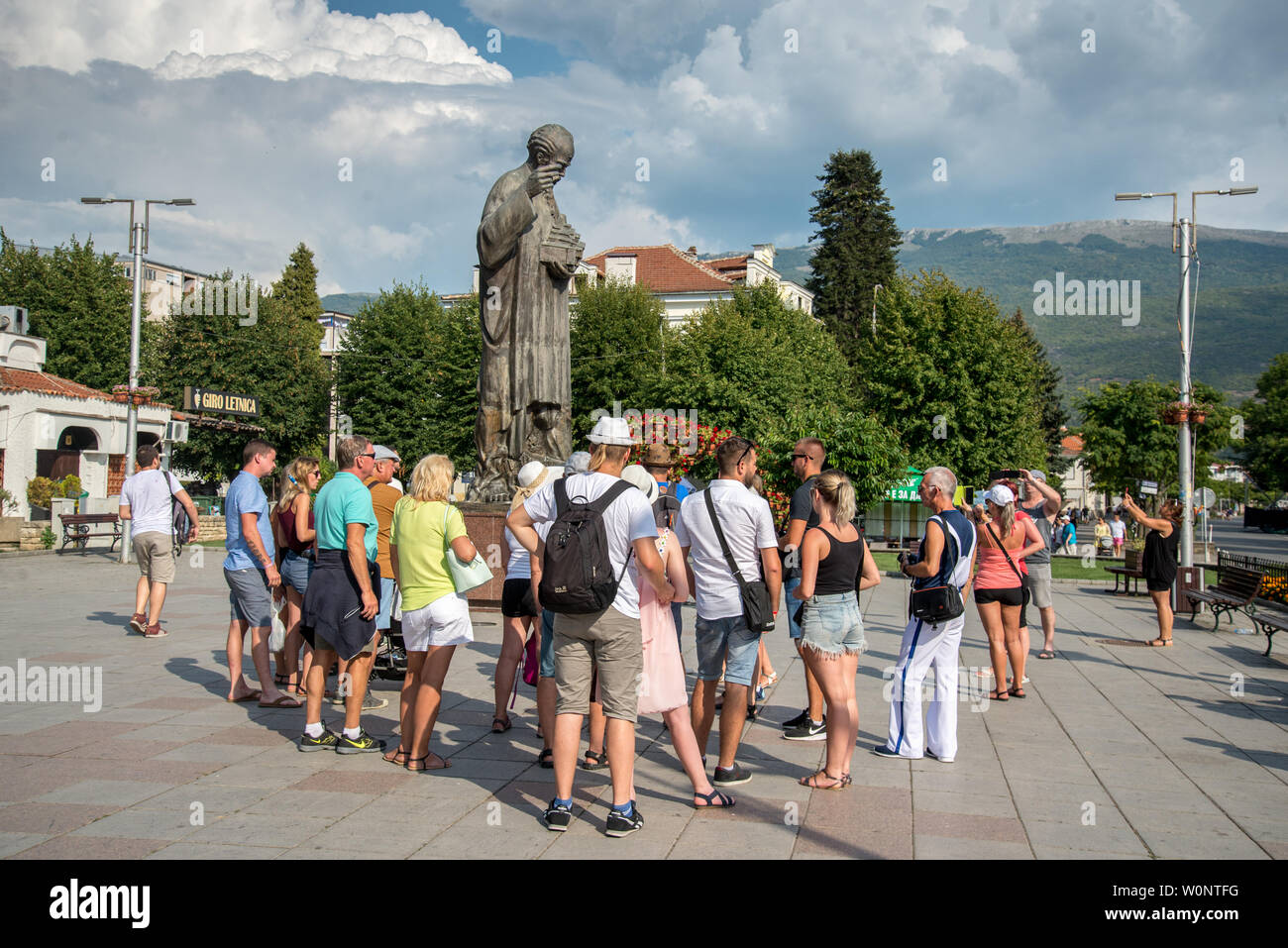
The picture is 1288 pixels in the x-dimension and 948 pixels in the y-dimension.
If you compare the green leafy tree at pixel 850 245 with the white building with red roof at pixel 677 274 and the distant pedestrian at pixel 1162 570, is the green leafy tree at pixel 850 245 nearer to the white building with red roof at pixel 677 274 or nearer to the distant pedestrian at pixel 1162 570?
the white building with red roof at pixel 677 274

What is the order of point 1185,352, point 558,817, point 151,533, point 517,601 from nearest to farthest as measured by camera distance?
point 558,817, point 517,601, point 151,533, point 1185,352

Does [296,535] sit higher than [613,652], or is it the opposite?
[296,535]

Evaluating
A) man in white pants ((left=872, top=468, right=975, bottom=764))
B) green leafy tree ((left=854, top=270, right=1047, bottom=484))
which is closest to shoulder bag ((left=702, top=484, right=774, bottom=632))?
man in white pants ((left=872, top=468, right=975, bottom=764))

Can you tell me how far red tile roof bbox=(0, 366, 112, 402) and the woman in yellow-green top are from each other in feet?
107

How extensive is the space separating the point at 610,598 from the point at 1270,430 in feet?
244

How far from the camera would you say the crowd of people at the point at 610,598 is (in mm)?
4801

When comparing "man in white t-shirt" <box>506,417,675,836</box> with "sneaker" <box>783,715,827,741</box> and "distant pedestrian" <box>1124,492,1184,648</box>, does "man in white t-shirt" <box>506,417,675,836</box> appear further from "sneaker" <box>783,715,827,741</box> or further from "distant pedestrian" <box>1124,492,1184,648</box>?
"distant pedestrian" <box>1124,492,1184,648</box>

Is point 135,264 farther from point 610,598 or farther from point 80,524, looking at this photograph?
point 610,598

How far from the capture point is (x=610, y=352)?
43.6m

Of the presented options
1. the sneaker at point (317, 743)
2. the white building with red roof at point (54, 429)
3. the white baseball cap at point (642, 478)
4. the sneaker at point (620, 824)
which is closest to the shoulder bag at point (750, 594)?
the white baseball cap at point (642, 478)

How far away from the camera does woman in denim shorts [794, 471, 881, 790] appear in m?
5.72

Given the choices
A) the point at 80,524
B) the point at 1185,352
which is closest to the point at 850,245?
the point at 1185,352
